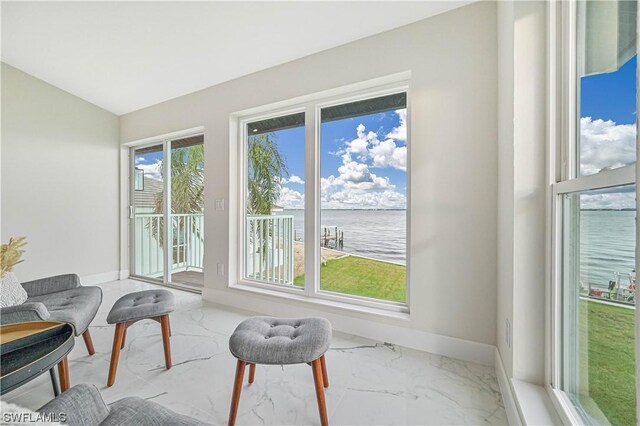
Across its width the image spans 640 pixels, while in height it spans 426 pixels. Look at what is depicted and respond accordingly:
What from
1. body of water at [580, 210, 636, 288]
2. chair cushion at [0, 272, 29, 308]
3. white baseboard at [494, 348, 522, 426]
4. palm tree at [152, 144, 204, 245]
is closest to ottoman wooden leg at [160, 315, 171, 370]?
chair cushion at [0, 272, 29, 308]

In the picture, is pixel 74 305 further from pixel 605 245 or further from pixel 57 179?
pixel 605 245

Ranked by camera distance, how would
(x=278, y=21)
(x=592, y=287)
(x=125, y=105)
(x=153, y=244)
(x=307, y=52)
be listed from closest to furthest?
(x=592, y=287) < (x=278, y=21) < (x=307, y=52) < (x=125, y=105) < (x=153, y=244)

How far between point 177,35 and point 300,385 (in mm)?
2764

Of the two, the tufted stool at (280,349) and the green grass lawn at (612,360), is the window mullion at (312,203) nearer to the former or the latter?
the tufted stool at (280,349)

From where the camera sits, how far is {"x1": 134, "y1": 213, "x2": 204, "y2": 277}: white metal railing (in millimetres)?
3672

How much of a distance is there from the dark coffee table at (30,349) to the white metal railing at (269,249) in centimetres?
171

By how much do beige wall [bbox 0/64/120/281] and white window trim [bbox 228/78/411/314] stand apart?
7.17 ft

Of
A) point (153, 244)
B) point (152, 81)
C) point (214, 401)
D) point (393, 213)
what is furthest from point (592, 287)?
point (153, 244)

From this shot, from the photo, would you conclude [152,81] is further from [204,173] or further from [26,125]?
[26,125]

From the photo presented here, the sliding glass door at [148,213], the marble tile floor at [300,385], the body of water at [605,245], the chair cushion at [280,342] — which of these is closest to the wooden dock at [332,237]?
the marble tile floor at [300,385]

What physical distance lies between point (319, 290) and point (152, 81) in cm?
282

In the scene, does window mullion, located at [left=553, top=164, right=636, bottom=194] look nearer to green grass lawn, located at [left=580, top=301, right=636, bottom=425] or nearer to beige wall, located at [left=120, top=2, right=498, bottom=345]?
green grass lawn, located at [left=580, top=301, right=636, bottom=425]

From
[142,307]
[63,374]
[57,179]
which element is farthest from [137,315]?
[57,179]

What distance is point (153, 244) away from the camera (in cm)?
393
